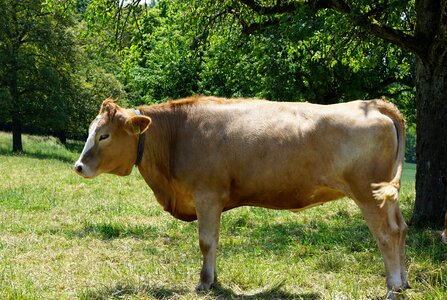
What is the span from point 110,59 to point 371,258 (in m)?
38.9

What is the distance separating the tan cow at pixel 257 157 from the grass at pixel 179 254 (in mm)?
613

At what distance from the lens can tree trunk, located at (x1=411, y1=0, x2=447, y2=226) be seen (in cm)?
952

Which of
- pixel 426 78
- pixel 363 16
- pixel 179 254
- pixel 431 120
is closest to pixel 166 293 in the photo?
pixel 179 254

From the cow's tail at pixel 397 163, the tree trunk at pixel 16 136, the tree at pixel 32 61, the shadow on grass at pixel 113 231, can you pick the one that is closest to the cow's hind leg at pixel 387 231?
the cow's tail at pixel 397 163

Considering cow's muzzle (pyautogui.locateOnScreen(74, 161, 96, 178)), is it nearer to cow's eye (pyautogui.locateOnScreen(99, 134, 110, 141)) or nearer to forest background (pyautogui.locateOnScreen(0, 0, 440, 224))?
cow's eye (pyautogui.locateOnScreen(99, 134, 110, 141))

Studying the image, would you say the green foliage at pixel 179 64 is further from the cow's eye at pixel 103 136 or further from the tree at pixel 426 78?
the cow's eye at pixel 103 136

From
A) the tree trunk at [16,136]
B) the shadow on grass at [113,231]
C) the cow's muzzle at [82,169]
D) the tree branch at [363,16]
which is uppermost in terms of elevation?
the tree branch at [363,16]

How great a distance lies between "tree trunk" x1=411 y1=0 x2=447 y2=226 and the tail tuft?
4434 mm

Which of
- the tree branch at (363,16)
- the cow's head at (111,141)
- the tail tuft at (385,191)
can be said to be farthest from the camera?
the tree branch at (363,16)

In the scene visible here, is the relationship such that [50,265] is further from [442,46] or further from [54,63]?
[54,63]

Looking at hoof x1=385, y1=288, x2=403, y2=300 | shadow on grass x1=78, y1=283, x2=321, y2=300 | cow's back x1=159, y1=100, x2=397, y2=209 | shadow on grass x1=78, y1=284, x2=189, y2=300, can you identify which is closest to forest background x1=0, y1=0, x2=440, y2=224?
cow's back x1=159, y1=100, x2=397, y2=209

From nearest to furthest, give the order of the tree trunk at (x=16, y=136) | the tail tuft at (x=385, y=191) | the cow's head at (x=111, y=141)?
the tail tuft at (x=385, y=191) → the cow's head at (x=111, y=141) → the tree trunk at (x=16, y=136)

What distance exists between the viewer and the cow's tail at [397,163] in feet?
18.1

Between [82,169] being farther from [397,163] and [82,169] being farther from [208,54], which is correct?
[208,54]
